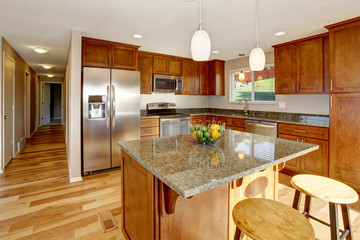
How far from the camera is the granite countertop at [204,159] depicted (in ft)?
3.12

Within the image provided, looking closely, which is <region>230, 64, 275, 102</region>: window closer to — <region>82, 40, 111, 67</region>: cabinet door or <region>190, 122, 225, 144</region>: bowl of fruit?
<region>82, 40, 111, 67</region>: cabinet door

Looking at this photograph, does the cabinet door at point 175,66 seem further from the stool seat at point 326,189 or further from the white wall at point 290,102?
the stool seat at point 326,189

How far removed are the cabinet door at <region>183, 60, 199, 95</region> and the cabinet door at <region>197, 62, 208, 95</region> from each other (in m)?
0.12

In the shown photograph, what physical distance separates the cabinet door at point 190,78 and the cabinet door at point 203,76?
0.39ft

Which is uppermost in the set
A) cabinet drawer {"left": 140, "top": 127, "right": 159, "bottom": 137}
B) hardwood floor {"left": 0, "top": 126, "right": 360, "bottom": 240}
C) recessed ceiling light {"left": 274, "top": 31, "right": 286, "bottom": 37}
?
recessed ceiling light {"left": 274, "top": 31, "right": 286, "bottom": 37}

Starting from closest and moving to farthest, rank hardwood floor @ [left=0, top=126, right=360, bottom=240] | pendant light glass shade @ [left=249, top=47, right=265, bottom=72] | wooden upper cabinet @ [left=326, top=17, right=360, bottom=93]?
pendant light glass shade @ [left=249, top=47, right=265, bottom=72], hardwood floor @ [left=0, top=126, right=360, bottom=240], wooden upper cabinet @ [left=326, top=17, right=360, bottom=93]


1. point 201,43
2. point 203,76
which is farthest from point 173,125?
point 201,43

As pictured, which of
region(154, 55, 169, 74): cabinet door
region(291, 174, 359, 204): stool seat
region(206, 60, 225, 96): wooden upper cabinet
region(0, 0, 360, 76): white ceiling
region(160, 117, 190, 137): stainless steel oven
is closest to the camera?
region(291, 174, 359, 204): stool seat

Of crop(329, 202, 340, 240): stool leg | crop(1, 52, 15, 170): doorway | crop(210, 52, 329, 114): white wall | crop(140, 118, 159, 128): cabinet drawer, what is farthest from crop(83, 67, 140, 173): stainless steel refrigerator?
crop(329, 202, 340, 240): stool leg

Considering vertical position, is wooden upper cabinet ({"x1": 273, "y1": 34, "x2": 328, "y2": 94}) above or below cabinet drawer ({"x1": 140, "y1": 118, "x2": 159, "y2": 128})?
above

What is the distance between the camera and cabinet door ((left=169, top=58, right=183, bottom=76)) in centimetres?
476

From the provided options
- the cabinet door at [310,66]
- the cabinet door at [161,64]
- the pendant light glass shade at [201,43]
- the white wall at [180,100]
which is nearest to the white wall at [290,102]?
the cabinet door at [310,66]

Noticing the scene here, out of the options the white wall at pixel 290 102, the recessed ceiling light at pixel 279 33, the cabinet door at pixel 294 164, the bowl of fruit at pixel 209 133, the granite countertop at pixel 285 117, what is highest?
the recessed ceiling light at pixel 279 33

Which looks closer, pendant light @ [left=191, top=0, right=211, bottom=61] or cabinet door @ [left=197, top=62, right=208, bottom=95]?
pendant light @ [left=191, top=0, right=211, bottom=61]
